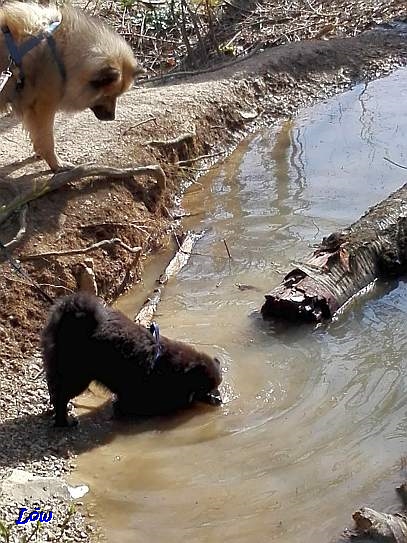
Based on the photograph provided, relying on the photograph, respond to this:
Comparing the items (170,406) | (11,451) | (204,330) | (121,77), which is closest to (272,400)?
(170,406)

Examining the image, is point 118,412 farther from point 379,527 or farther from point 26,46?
point 26,46

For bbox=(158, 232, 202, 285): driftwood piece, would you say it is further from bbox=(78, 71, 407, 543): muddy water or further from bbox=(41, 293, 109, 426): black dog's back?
bbox=(41, 293, 109, 426): black dog's back

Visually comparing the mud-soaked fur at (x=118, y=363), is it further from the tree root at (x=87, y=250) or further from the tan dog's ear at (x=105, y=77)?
the tan dog's ear at (x=105, y=77)

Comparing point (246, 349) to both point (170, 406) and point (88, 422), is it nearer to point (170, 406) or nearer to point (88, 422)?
point (170, 406)

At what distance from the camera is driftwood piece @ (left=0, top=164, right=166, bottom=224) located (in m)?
6.39

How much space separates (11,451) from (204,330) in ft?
6.04

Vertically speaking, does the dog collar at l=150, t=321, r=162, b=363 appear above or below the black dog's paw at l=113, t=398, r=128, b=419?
above

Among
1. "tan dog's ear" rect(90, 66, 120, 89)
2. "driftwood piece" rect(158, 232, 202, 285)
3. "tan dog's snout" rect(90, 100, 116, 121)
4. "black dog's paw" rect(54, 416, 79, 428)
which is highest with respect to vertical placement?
"tan dog's ear" rect(90, 66, 120, 89)

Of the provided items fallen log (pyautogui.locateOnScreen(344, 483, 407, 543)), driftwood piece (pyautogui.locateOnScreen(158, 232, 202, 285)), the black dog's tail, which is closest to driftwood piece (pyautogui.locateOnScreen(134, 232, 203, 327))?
driftwood piece (pyautogui.locateOnScreen(158, 232, 202, 285))

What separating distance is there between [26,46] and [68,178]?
1.10 metres

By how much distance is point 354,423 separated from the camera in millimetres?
5020

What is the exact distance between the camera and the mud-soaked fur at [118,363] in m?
4.91

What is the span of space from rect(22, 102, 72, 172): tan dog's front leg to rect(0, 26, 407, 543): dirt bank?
0.21 m

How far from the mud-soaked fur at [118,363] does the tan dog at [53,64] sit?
7.92 ft
